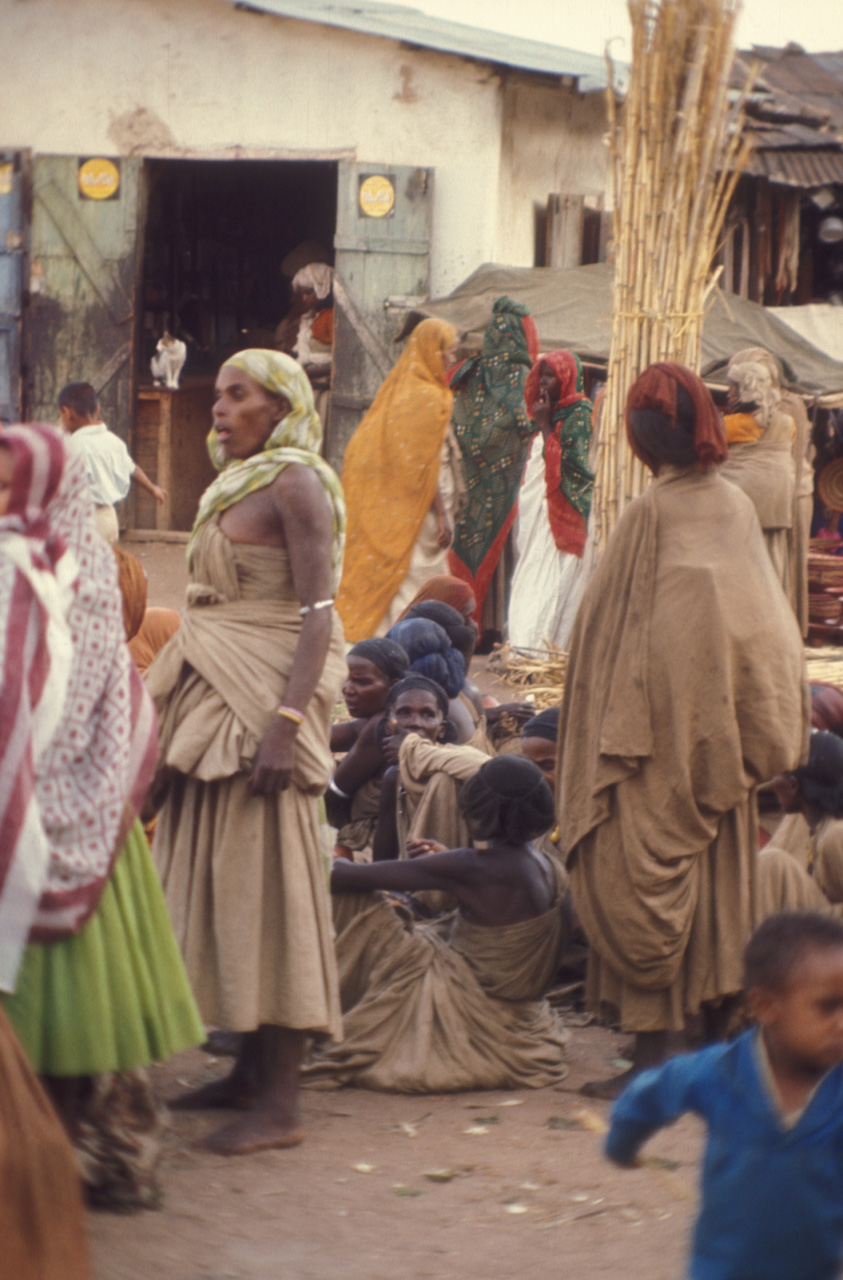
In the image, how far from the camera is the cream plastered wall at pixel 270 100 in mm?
11891

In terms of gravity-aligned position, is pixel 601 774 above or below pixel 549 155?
below

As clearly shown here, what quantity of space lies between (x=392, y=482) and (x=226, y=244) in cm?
773

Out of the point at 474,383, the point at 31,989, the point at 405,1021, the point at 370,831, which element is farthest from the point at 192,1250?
the point at 474,383

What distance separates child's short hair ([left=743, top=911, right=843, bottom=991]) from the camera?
227cm

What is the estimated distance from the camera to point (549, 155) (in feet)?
41.4

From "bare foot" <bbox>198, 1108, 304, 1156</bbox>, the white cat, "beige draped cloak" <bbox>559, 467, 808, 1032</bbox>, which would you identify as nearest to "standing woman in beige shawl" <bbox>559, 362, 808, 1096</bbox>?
"beige draped cloak" <bbox>559, 467, 808, 1032</bbox>

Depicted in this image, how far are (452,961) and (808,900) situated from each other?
3.18 ft

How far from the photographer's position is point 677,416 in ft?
13.2

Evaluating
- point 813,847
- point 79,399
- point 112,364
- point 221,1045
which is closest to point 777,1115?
point 813,847

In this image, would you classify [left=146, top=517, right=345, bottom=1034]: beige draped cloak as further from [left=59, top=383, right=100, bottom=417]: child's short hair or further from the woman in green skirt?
[left=59, top=383, right=100, bottom=417]: child's short hair

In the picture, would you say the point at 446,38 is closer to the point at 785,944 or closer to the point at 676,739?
the point at 676,739

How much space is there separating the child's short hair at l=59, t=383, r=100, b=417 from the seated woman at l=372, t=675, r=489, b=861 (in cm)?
493

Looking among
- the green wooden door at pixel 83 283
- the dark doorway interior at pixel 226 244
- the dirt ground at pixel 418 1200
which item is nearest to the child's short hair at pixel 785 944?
the dirt ground at pixel 418 1200

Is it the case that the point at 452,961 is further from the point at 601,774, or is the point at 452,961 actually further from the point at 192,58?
the point at 192,58
